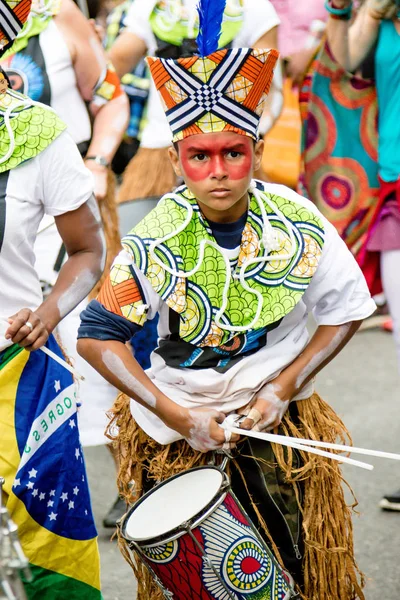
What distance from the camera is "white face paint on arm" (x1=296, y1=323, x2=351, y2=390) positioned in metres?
3.21

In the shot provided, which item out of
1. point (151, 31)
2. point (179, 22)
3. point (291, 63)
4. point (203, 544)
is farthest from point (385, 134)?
point (203, 544)

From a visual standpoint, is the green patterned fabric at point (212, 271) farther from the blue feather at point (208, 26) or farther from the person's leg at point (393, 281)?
the person's leg at point (393, 281)

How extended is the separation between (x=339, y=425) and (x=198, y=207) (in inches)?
28.7

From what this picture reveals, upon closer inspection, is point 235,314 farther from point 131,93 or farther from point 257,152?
point 131,93

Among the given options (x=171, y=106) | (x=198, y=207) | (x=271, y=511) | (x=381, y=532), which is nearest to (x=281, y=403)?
(x=271, y=511)

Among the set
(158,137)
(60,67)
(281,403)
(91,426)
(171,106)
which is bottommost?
(91,426)

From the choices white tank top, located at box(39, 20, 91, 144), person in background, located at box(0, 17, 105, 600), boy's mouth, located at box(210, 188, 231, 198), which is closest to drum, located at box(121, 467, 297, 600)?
person in background, located at box(0, 17, 105, 600)

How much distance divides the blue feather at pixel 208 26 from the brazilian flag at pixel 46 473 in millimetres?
924

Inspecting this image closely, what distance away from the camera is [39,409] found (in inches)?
129

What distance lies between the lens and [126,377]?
10.2ft

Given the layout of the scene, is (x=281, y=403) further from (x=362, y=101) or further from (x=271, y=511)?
(x=362, y=101)

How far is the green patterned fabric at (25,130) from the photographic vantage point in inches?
124

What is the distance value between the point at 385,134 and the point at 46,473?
2263 millimetres

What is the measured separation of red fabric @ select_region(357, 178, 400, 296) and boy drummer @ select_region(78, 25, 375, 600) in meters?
1.64
